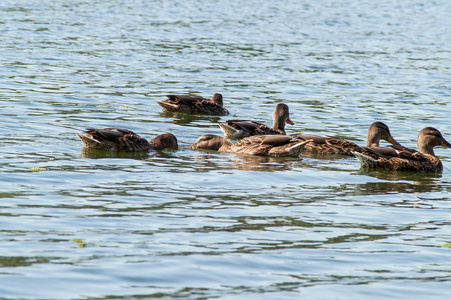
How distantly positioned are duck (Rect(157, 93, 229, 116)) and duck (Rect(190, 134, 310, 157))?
3657 millimetres

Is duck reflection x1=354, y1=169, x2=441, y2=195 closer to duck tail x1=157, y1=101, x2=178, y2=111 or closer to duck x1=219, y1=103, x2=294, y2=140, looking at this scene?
duck x1=219, y1=103, x2=294, y2=140

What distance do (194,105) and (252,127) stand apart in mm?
3073

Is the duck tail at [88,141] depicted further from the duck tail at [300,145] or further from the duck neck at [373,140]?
the duck neck at [373,140]

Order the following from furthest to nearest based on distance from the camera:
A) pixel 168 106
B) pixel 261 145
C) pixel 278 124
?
1. pixel 168 106
2. pixel 278 124
3. pixel 261 145

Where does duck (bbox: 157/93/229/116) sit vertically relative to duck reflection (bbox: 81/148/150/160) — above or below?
→ above

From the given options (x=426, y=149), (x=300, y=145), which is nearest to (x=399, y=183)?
(x=426, y=149)

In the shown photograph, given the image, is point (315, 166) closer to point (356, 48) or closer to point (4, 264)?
point (4, 264)

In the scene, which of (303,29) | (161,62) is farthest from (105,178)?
(303,29)

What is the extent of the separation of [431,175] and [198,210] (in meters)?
5.64

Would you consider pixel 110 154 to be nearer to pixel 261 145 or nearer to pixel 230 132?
pixel 261 145

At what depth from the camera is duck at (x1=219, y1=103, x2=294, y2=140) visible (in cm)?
1565

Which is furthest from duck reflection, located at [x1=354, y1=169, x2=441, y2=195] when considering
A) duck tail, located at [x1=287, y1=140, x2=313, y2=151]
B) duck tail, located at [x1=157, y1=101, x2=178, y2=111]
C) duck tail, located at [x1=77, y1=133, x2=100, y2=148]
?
duck tail, located at [x1=157, y1=101, x2=178, y2=111]

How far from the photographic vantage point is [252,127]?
15.6 metres

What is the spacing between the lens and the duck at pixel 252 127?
15648 mm
